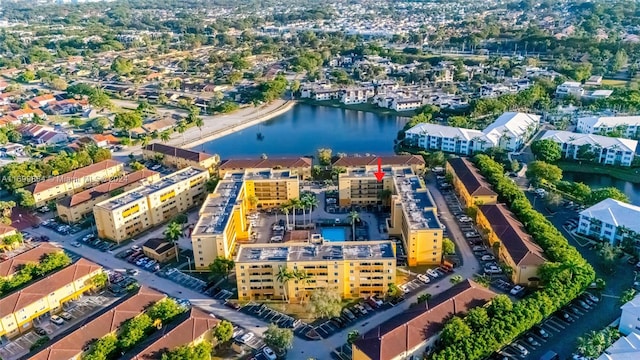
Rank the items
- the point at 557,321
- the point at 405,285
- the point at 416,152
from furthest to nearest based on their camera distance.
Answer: the point at 416,152, the point at 405,285, the point at 557,321

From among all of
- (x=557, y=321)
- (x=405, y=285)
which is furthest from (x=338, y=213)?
(x=557, y=321)

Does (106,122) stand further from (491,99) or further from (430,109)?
(491,99)

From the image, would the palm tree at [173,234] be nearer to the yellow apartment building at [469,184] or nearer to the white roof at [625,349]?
the yellow apartment building at [469,184]

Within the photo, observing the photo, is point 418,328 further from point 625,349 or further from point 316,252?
point 625,349

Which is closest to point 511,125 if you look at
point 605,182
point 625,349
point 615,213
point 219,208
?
point 605,182

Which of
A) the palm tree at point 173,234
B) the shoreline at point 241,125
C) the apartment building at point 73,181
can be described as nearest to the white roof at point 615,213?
the palm tree at point 173,234

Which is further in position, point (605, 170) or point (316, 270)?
point (605, 170)

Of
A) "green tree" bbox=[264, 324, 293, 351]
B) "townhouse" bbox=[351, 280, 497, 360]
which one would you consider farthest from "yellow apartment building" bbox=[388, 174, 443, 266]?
"green tree" bbox=[264, 324, 293, 351]
